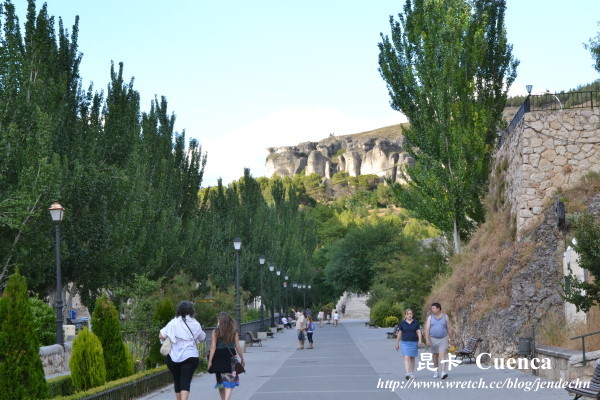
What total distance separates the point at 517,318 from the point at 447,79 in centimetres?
1222

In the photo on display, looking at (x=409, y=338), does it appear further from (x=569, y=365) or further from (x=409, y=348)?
(x=569, y=365)

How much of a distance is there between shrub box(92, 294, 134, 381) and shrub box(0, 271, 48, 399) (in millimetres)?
4443

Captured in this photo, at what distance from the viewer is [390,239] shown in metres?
74.3

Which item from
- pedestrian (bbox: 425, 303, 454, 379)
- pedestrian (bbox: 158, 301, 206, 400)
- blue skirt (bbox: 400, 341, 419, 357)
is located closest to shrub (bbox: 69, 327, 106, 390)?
pedestrian (bbox: 158, 301, 206, 400)

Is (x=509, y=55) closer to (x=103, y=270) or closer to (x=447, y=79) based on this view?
(x=447, y=79)

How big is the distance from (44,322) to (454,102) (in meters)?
17.6

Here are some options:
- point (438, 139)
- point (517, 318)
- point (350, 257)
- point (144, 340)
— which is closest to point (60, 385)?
point (144, 340)

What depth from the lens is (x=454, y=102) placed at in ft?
106

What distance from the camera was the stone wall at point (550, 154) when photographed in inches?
1021

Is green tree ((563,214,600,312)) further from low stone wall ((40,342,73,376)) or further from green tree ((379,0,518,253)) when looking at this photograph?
green tree ((379,0,518,253))

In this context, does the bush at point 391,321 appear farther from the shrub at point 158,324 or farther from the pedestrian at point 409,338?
the pedestrian at point 409,338

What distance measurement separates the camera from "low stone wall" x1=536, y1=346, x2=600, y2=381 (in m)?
14.8

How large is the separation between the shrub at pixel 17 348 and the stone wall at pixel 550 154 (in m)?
17.6

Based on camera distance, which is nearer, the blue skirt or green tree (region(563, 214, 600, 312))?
green tree (region(563, 214, 600, 312))
